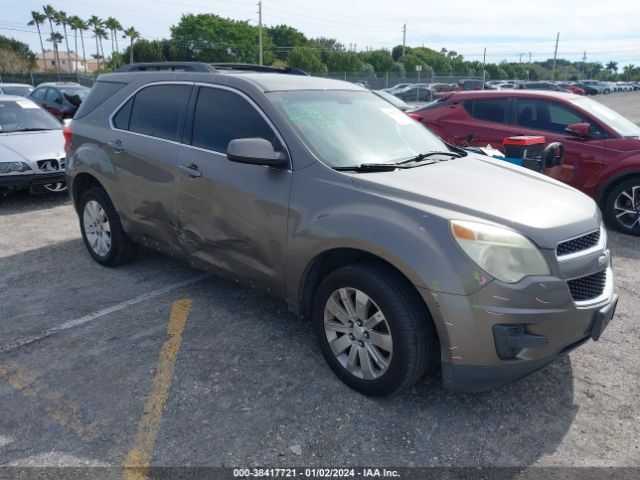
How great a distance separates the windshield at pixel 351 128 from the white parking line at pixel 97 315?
2.02 meters

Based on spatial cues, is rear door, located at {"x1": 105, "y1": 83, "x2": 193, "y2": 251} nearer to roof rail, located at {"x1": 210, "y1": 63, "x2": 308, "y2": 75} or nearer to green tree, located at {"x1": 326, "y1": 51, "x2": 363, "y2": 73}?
roof rail, located at {"x1": 210, "y1": 63, "x2": 308, "y2": 75}

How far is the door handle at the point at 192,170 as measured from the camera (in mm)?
3848

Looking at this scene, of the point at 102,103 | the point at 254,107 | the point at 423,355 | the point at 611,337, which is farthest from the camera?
the point at 102,103

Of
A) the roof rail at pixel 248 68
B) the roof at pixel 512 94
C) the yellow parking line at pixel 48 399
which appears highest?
the roof rail at pixel 248 68

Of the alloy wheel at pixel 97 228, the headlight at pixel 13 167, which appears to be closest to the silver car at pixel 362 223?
the alloy wheel at pixel 97 228

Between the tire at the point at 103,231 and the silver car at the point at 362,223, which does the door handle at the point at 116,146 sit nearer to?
the silver car at the point at 362,223

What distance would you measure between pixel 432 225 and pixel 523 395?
1.26 m

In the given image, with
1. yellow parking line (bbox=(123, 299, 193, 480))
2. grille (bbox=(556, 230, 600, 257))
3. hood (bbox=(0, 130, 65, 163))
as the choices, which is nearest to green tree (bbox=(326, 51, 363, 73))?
hood (bbox=(0, 130, 65, 163))

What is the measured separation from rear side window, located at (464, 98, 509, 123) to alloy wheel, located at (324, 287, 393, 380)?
5356mm

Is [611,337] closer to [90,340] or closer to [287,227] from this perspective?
[287,227]

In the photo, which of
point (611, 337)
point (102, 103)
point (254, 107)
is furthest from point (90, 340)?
point (611, 337)

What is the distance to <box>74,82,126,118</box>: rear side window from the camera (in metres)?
4.89

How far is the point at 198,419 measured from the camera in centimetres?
292

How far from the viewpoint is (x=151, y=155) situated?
424 centimetres
